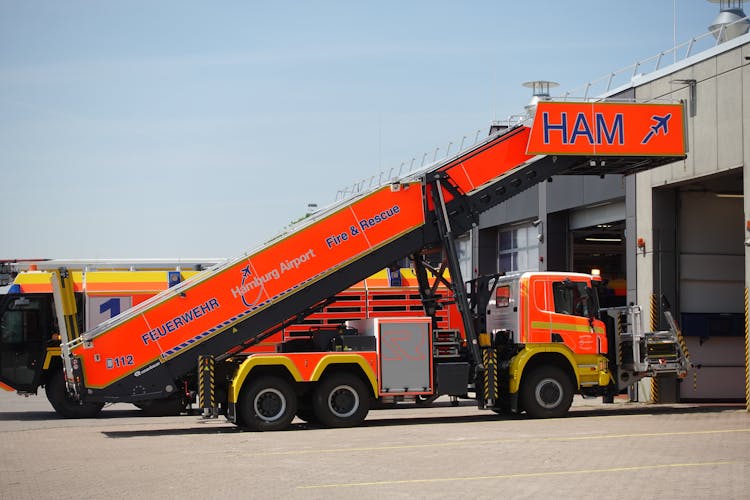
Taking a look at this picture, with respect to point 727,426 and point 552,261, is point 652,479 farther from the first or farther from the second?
point 552,261

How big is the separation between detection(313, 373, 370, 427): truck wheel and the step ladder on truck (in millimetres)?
24

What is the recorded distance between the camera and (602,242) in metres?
33.3

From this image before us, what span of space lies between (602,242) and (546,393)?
1481 centimetres

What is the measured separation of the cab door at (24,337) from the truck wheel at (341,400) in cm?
750

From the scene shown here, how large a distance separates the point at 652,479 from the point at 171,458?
257 inches

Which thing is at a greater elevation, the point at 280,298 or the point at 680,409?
the point at 280,298

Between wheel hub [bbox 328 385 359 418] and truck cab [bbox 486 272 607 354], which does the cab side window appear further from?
wheel hub [bbox 328 385 359 418]

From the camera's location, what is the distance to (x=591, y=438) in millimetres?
15539

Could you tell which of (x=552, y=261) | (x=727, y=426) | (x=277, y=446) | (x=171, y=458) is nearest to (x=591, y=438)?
(x=727, y=426)

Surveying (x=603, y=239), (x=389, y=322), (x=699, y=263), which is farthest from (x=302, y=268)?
(x=603, y=239)

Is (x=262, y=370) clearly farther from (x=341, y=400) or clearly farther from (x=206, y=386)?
(x=341, y=400)

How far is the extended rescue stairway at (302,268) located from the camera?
17.8m

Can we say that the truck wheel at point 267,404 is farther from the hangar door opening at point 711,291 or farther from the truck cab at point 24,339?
the hangar door opening at point 711,291

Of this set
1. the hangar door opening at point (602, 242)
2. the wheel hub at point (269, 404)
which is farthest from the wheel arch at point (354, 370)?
the hangar door opening at point (602, 242)
